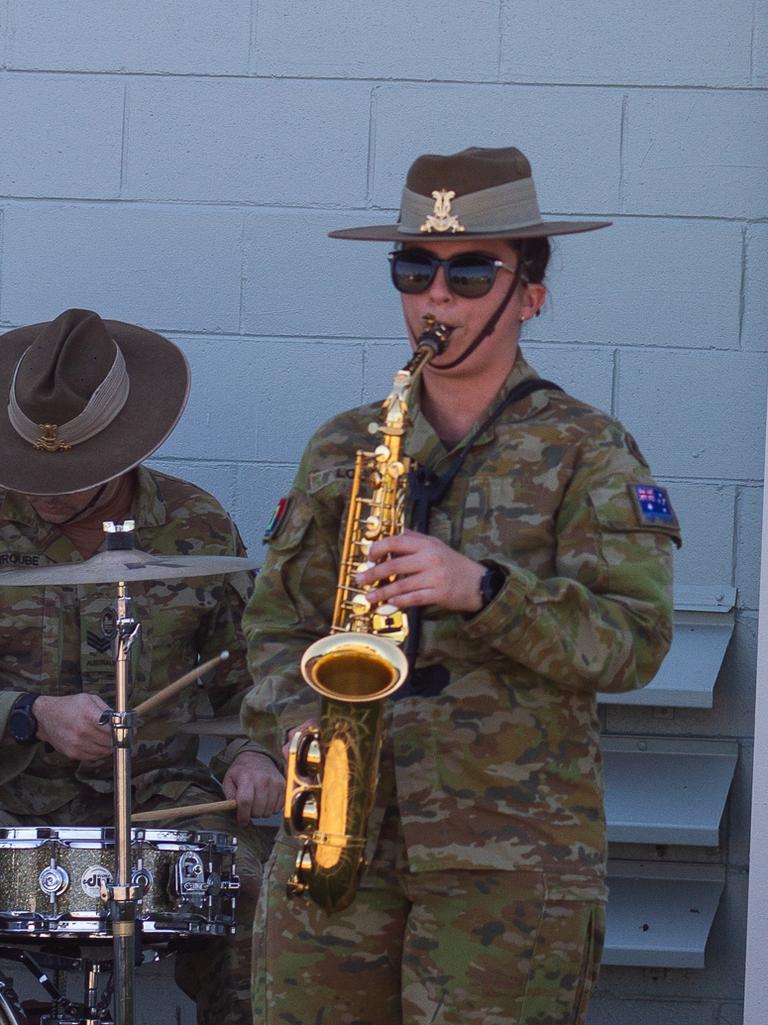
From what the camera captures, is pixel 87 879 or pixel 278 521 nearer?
pixel 278 521

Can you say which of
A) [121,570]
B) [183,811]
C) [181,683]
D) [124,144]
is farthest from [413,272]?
[124,144]

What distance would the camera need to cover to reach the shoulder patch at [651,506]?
262cm

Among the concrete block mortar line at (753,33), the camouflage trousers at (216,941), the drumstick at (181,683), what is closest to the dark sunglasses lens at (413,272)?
the drumstick at (181,683)

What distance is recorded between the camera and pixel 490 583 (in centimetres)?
248

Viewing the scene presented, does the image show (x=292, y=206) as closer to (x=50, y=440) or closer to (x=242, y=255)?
(x=242, y=255)

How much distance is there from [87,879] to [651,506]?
4.78ft

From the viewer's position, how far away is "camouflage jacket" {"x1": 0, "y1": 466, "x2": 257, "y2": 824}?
12.9ft

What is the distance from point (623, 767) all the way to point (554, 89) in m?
1.58

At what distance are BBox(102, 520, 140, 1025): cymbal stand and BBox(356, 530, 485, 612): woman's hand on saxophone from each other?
3.39 feet

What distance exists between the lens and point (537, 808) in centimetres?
258

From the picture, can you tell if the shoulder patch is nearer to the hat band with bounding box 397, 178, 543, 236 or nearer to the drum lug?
the hat band with bounding box 397, 178, 543, 236

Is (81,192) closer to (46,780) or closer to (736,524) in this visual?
(46,780)

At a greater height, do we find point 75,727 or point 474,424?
point 474,424

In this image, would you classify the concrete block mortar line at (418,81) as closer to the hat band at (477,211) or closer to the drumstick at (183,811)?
the hat band at (477,211)
